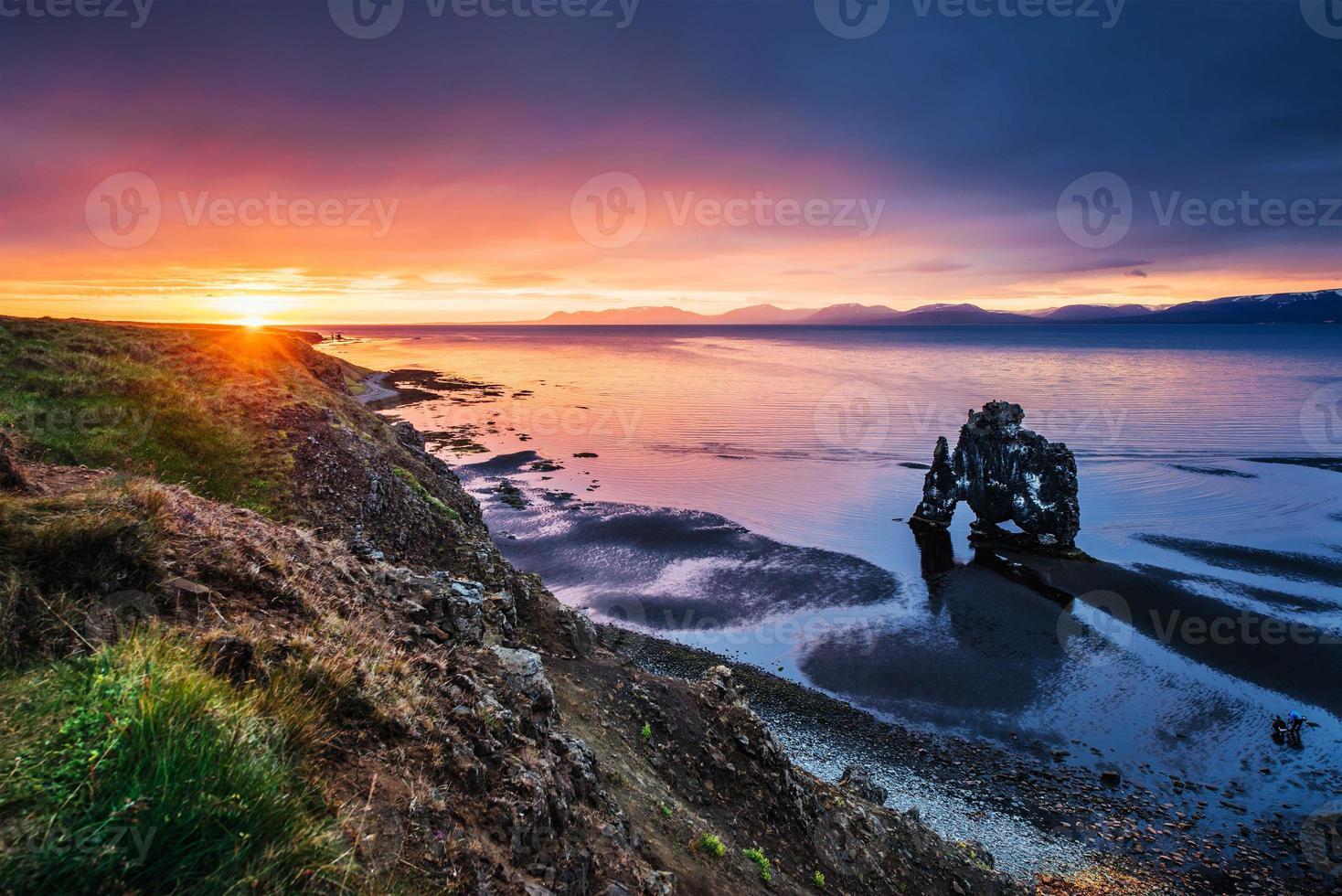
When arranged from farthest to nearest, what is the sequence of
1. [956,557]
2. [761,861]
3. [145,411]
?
[956,557], [145,411], [761,861]

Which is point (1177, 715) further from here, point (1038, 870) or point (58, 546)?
point (58, 546)

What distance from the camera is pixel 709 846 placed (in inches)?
410

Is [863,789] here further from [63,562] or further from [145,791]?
[63,562]

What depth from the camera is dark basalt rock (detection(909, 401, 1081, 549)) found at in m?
44.1

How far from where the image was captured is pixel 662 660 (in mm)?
28078

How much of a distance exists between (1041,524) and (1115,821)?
27.8 m

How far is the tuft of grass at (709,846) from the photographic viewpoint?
406 inches

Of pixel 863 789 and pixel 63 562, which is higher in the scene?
pixel 63 562

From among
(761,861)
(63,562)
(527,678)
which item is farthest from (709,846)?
(63,562)

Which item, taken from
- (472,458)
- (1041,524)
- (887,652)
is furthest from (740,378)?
(887,652)

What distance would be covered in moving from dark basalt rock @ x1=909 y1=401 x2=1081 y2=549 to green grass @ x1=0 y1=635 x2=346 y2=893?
49998mm

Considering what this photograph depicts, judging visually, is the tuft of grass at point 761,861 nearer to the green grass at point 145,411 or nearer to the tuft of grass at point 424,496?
the tuft of grass at point 424,496

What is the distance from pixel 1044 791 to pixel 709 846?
18.1m

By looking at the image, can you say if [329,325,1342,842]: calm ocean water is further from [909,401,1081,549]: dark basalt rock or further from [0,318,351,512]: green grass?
[0,318,351,512]: green grass
